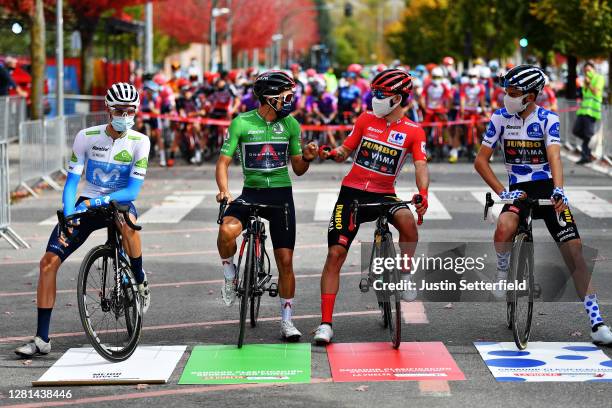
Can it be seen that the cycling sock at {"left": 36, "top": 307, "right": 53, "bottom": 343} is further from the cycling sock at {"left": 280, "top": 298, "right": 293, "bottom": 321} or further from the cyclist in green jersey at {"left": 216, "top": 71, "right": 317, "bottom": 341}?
the cycling sock at {"left": 280, "top": 298, "right": 293, "bottom": 321}

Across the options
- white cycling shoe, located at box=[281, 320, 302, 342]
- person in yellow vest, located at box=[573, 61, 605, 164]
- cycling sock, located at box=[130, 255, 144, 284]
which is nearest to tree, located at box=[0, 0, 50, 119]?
person in yellow vest, located at box=[573, 61, 605, 164]

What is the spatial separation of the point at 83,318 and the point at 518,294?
9.38ft

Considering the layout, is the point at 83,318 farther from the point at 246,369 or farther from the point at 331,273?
the point at 331,273

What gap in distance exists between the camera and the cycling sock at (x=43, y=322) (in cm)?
919

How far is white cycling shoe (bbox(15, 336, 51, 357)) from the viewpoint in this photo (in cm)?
923

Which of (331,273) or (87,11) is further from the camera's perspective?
(87,11)

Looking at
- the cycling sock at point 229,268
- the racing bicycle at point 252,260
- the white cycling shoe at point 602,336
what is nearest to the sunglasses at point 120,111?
the racing bicycle at point 252,260

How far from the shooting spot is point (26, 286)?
12.8 metres

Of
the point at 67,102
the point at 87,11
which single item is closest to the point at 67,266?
the point at 67,102

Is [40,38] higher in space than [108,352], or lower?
higher

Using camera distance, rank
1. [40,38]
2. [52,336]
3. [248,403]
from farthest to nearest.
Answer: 1. [40,38]
2. [52,336]
3. [248,403]

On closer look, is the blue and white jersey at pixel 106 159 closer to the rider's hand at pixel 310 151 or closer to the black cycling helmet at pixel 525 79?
the rider's hand at pixel 310 151

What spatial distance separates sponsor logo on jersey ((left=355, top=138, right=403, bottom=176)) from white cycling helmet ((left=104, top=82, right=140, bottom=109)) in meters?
1.62

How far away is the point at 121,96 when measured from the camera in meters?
9.11
